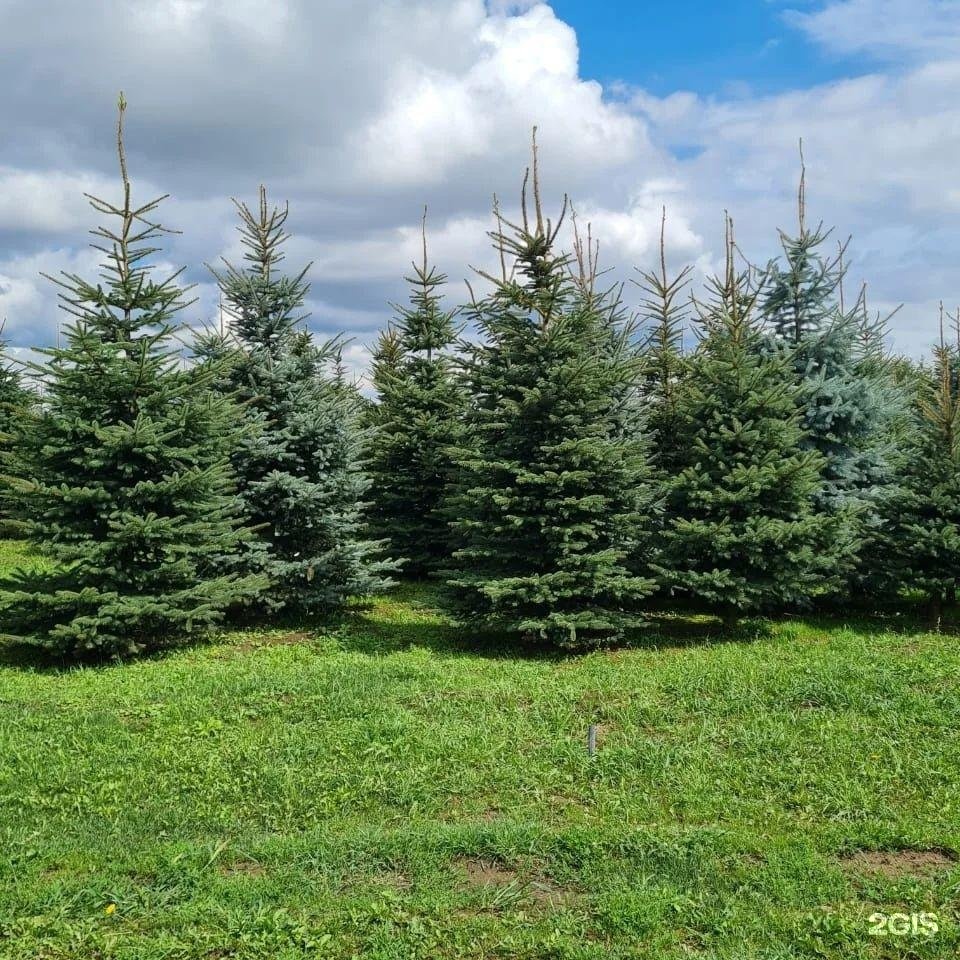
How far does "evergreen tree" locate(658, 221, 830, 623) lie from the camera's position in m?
10.9

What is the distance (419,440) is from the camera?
54.1ft

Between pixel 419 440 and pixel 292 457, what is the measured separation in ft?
14.8

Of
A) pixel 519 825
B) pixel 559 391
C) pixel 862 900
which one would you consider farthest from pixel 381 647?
pixel 862 900

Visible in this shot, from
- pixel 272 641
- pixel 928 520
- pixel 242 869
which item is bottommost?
pixel 242 869

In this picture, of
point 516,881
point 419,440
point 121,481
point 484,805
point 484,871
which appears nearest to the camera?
point 516,881

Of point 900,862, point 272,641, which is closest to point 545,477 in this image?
point 272,641

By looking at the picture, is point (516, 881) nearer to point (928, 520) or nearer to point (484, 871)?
point (484, 871)

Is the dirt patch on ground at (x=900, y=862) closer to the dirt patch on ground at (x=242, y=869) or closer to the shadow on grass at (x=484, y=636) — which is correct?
the dirt patch on ground at (x=242, y=869)

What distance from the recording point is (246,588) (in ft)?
36.6

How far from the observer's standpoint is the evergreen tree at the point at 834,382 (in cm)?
1273

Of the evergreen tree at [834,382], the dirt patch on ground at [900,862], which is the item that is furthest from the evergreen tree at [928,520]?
the dirt patch on ground at [900,862]

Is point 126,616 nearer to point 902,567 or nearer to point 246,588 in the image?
point 246,588

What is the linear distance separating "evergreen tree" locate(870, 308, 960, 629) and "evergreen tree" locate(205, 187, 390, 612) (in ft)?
25.1

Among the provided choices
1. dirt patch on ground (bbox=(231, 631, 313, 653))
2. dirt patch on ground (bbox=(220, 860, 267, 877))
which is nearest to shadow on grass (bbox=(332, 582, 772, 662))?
dirt patch on ground (bbox=(231, 631, 313, 653))
